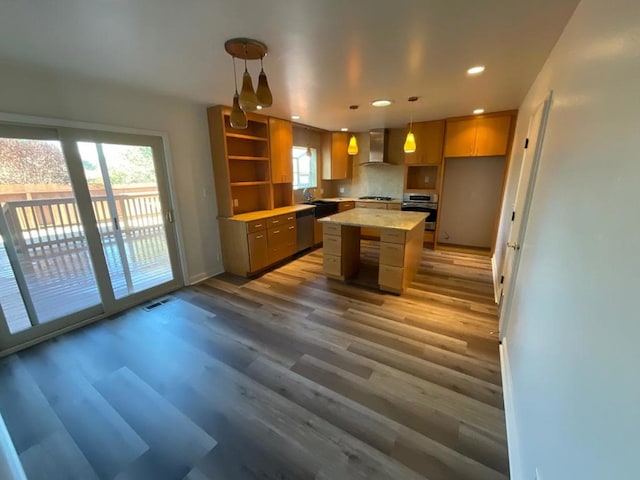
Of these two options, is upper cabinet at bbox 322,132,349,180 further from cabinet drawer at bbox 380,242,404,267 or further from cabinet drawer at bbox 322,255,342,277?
cabinet drawer at bbox 380,242,404,267

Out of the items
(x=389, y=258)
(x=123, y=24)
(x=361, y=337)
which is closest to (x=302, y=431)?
(x=361, y=337)

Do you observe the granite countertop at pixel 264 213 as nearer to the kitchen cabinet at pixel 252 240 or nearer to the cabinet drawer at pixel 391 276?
the kitchen cabinet at pixel 252 240

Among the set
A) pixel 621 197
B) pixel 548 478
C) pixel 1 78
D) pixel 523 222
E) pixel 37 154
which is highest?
pixel 1 78

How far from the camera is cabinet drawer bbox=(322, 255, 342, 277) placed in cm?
380

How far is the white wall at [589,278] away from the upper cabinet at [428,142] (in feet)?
11.0

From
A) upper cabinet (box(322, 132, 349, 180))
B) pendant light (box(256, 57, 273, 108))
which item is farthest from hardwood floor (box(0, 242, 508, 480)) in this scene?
upper cabinet (box(322, 132, 349, 180))

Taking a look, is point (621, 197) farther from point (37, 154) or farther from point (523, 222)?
point (37, 154)

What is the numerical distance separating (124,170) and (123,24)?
6.06 feet

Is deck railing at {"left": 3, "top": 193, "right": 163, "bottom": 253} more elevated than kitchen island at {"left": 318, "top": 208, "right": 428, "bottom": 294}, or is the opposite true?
deck railing at {"left": 3, "top": 193, "right": 163, "bottom": 253}

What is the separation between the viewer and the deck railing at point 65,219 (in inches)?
95.3

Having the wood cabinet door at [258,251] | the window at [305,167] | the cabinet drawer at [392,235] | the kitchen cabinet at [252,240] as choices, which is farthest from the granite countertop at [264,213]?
the cabinet drawer at [392,235]

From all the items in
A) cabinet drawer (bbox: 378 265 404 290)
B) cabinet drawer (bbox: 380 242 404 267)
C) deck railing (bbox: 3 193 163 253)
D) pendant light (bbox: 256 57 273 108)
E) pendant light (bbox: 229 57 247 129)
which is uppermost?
pendant light (bbox: 256 57 273 108)

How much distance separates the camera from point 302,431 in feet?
5.40

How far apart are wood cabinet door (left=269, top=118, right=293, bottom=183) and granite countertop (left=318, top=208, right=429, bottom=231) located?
4.98ft
